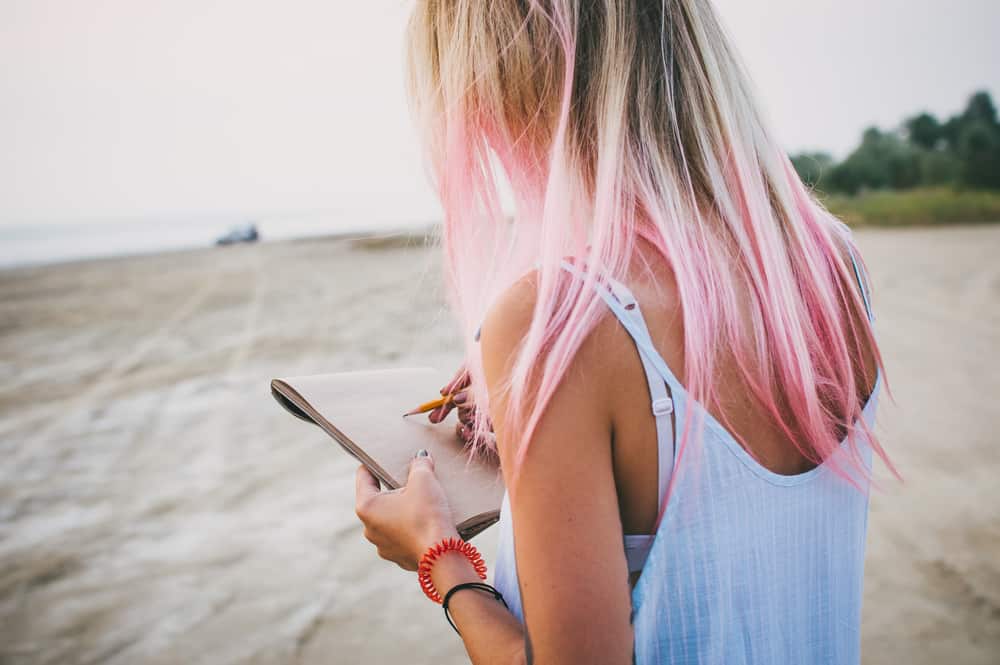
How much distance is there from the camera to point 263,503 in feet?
12.3

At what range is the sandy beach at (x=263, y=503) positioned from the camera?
2.56 metres

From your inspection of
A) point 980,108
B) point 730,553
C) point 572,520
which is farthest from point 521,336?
point 980,108

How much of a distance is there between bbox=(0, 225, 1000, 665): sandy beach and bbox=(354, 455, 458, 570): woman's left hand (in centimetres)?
45

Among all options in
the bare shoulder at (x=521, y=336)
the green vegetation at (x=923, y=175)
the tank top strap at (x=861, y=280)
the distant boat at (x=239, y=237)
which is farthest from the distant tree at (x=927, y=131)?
the bare shoulder at (x=521, y=336)

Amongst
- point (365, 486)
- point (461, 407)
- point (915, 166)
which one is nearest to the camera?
point (365, 486)

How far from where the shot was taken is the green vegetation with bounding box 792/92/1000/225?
17062 millimetres

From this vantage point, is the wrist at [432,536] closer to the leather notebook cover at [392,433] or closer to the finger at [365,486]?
the leather notebook cover at [392,433]

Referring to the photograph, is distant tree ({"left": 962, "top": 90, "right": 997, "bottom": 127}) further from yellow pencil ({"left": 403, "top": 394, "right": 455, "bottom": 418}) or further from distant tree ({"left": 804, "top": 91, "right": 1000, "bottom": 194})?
yellow pencil ({"left": 403, "top": 394, "right": 455, "bottom": 418})

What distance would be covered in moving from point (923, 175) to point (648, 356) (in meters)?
33.5

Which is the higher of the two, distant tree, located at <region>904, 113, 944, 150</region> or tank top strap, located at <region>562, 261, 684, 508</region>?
distant tree, located at <region>904, 113, 944, 150</region>

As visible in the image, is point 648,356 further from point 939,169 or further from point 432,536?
point 939,169

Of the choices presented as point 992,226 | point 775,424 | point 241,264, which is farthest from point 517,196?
point 992,226

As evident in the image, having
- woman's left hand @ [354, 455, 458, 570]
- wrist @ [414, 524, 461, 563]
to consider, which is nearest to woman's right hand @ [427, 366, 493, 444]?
woman's left hand @ [354, 455, 458, 570]

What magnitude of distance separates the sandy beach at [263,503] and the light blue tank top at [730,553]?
666 millimetres
